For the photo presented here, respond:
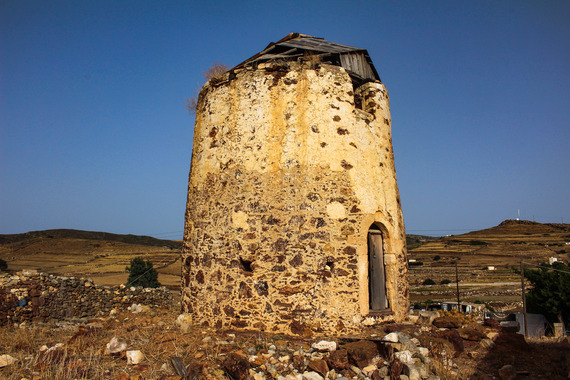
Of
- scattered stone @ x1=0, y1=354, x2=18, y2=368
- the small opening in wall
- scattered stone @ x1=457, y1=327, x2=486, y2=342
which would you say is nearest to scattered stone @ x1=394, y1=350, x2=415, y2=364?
scattered stone @ x1=457, y1=327, x2=486, y2=342

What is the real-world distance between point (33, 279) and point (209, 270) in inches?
291

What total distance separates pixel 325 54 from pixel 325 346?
540 cm

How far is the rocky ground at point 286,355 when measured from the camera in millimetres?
4863

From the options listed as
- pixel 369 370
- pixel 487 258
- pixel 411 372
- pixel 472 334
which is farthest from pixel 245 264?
pixel 487 258

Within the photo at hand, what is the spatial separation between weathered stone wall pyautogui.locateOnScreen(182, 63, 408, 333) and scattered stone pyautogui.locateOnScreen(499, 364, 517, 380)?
2103mm

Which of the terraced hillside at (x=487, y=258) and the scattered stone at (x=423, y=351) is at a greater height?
the scattered stone at (x=423, y=351)

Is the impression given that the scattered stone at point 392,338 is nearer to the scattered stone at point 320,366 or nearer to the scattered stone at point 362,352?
the scattered stone at point 362,352

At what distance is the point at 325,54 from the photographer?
7.38 metres

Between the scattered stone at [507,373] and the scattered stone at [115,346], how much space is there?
5316 mm

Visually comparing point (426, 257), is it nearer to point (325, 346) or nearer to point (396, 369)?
point (325, 346)

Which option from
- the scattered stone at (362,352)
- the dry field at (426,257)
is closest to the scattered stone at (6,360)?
the scattered stone at (362,352)

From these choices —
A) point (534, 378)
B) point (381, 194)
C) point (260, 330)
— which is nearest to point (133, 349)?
point (260, 330)

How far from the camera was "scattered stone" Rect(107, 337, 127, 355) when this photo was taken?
5.42 metres

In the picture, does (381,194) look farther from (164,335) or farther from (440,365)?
(164,335)
